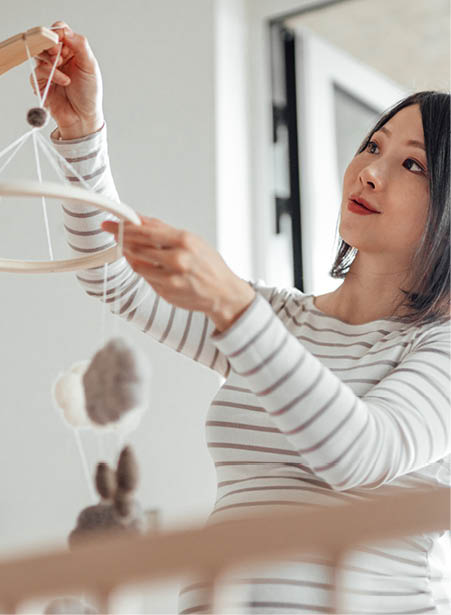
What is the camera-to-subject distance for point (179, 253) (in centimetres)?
65

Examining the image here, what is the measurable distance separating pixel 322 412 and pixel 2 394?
1.43 m

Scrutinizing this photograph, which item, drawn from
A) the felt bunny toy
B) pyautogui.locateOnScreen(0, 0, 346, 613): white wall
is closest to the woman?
the felt bunny toy

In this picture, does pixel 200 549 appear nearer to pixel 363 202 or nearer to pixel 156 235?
pixel 156 235

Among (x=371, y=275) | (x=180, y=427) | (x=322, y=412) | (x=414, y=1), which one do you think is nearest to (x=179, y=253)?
(x=322, y=412)

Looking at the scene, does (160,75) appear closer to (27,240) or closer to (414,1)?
(27,240)

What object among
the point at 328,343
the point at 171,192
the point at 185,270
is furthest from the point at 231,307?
the point at 171,192

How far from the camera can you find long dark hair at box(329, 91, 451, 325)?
92 centimetres

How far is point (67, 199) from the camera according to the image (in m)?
0.67

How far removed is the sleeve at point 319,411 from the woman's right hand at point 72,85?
13.3 inches

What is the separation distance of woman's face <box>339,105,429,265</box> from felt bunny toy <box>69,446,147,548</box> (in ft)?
1.29

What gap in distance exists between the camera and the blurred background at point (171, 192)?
186cm

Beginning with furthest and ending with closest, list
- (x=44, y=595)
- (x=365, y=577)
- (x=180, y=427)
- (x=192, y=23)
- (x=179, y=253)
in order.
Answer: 1. (x=192, y=23)
2. (x=180, y=427)
3. (x=365, y=577)
4. (x=179, y=253)
5. (x=44, y=595)

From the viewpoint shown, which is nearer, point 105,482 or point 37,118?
point 105,482

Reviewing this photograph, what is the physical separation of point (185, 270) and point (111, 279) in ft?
1.07
